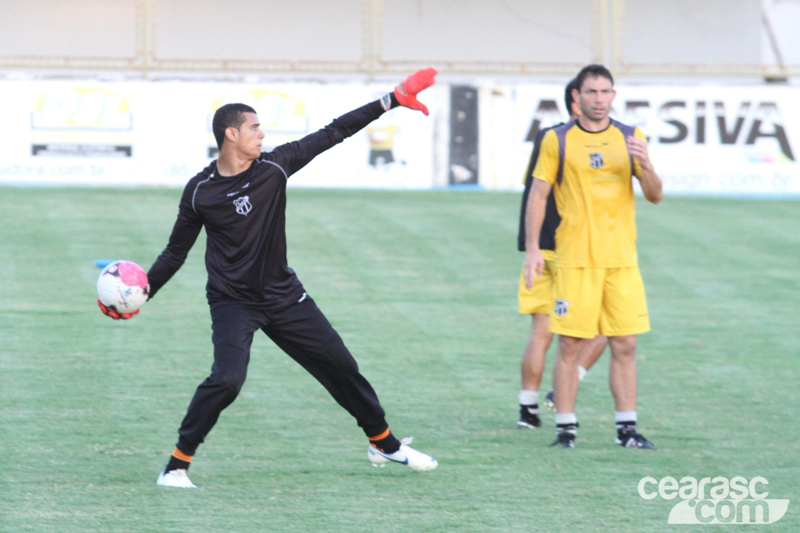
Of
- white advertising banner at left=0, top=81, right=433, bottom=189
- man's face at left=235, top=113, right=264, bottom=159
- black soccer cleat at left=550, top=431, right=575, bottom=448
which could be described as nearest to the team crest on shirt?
man's face at left=235, top=113, right=264, bottom=159

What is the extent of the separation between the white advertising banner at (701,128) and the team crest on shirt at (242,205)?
13.4 meters

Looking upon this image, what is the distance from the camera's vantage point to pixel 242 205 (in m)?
5.43

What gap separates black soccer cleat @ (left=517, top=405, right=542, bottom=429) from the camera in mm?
6898

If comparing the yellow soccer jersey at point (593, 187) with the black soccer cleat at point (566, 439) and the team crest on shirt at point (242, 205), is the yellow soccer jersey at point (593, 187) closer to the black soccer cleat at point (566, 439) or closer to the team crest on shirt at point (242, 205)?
the black soccer cleat at point (566, 439)

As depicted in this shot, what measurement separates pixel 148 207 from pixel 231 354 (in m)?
11.4

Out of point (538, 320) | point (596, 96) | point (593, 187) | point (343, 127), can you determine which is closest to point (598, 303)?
point (593, 187)

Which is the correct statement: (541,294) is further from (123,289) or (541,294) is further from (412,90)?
(123,289)

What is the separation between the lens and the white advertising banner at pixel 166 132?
17.6 meters

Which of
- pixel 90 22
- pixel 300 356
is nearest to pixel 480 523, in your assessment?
pixel 300 356

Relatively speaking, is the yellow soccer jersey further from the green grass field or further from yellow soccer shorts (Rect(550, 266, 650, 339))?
the green grass field

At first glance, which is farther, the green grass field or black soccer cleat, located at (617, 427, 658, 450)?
black soccer cleat, located at (617, 427, 658, 450)

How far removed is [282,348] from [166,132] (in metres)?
12.9

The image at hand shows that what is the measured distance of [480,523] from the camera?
195 inches

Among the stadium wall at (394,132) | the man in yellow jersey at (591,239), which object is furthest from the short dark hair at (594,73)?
the stadium wall at (394,132)
